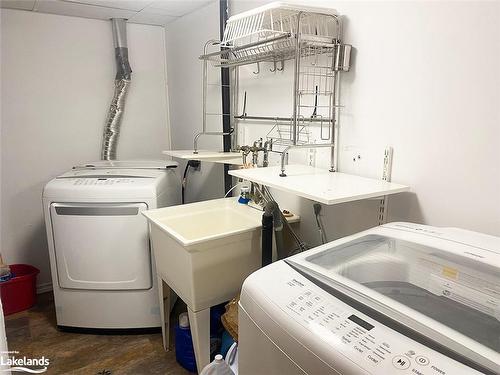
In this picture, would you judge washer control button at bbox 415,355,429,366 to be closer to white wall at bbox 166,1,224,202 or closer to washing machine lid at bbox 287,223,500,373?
washing machine lid at bbox 287,223,500,373

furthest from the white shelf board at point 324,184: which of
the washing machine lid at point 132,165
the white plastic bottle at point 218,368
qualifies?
the washing machine lid at point 132,165

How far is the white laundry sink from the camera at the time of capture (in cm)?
158

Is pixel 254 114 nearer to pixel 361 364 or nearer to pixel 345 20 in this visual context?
pixel 345 20

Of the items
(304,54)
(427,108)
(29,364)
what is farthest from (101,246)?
(427,108)

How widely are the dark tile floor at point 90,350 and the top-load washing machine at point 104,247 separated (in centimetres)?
9

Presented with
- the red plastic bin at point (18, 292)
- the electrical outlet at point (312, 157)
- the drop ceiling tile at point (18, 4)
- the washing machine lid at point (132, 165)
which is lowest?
the red plastic bin at point (18, 292)

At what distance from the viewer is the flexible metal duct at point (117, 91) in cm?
296

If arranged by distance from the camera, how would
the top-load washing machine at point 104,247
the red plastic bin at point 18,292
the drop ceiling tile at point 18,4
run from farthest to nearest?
the red plastic bin at point 18,292
the drop ceiling tile at point 18,4
the top-load washing machine at point 104,247

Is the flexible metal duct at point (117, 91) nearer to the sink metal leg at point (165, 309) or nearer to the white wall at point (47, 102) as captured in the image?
the white wall at point (47, 102)

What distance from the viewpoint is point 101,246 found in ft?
7.12

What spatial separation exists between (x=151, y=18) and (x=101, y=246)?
1979 mm

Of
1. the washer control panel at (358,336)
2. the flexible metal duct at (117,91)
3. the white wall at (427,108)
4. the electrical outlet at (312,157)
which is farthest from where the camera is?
the flexible metal duct at (117,91)

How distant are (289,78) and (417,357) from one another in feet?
5.28

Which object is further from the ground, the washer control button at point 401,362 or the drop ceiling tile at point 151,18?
the drop ceiling tile at point 151,18
